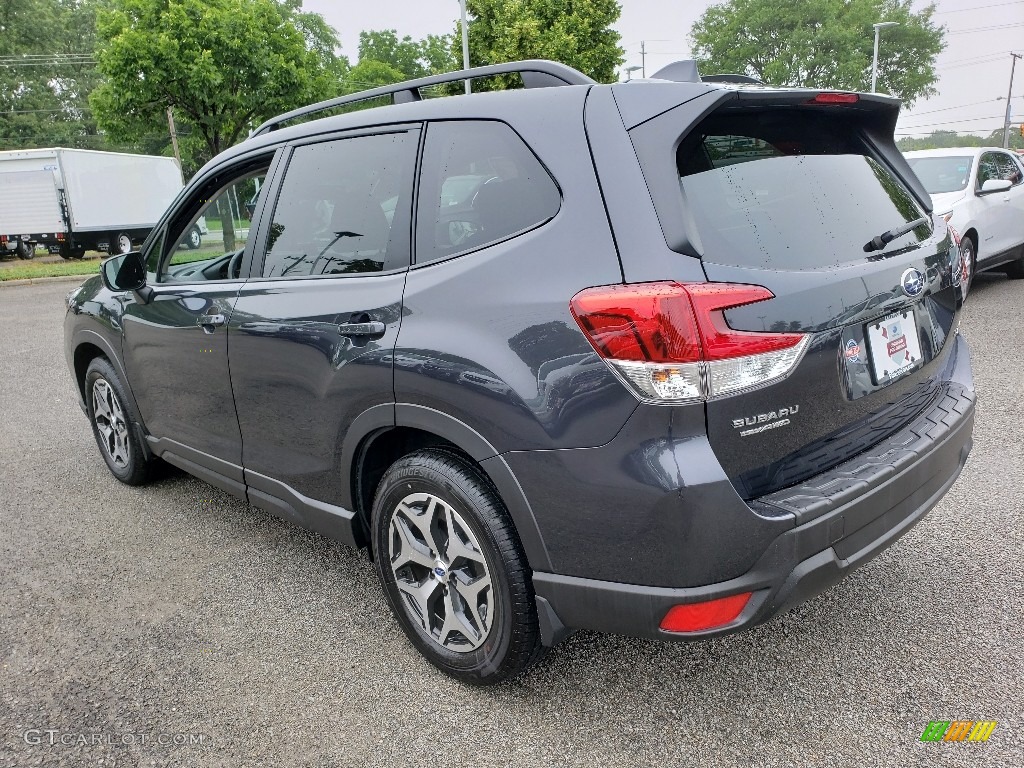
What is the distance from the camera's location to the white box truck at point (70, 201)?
2291cm

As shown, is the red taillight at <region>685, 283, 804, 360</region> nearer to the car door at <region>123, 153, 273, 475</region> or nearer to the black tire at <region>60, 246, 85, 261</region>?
the car door at <region>123, 153, 273, 475</region>

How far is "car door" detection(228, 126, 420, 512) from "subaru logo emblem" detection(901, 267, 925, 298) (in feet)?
5.02

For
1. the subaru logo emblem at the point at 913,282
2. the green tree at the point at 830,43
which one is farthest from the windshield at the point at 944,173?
the green tree at the point at 830,43

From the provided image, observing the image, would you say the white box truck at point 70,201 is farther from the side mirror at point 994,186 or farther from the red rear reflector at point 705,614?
the red rear reflector at point 705,614

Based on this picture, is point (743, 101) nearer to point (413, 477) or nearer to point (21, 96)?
point (413, 477)

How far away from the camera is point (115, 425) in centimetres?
433

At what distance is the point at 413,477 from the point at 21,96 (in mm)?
58711

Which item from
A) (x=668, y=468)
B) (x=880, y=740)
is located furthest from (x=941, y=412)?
(x=668, y=468)

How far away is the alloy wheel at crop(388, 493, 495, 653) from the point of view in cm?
230

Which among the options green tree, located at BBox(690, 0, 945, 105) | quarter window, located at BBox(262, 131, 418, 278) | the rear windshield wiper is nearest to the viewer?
the rear windshield wiper

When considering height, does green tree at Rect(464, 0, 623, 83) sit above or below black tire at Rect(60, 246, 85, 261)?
above

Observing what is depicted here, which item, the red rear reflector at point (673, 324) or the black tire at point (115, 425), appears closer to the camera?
the red rear reflector at point (673, 324)

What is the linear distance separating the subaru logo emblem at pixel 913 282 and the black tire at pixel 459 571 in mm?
1378

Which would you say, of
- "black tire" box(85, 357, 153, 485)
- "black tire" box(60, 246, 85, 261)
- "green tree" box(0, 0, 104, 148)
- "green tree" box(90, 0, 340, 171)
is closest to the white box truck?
"black tire" box(60, 246, 85, 261)
